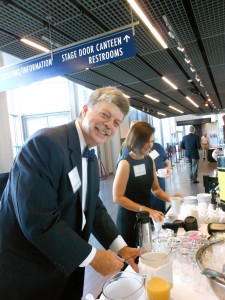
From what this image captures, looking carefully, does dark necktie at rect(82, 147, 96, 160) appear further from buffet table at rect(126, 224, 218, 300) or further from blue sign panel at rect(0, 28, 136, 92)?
blue sign panel at rect(0, 28, 136, 92)

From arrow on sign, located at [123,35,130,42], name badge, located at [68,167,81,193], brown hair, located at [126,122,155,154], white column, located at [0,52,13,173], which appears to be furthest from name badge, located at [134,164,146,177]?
white column, located at [0,52,13,173]

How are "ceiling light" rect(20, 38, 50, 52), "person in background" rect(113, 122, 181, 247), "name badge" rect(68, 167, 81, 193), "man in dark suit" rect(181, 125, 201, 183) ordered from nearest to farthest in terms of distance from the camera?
"name badge" rect(68, 167, 81, 193) < "person in background" rect(113, 122, 181, 247) < "ceiling light" rect(20, 38, 50, 52) < "man in dark suit" rect(181, 125, 201, 183)

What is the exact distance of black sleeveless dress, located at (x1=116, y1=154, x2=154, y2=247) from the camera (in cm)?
213

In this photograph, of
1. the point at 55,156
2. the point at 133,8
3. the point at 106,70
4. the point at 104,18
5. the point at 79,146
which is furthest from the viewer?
the point at 106,70

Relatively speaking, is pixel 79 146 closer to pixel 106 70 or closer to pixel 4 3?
pixel 4 3

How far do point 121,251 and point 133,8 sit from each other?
3.08 m

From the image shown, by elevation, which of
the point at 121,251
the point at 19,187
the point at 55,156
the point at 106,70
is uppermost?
the point at 106,70

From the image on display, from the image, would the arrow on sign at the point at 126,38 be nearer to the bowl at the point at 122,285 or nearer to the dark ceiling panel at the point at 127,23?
the dark ceiling panel at the point at 127,23

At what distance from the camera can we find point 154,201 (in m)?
2.97

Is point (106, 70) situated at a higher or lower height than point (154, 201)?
higher

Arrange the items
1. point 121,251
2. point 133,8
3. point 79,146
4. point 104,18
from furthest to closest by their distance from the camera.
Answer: point 104,18, point 133,8, point 121,251, point 79,146

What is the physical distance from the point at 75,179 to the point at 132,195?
3.83 ft

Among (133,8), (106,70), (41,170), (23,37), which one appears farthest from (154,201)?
(106,70)

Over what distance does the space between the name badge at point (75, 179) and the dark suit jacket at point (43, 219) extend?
0.02 meters
